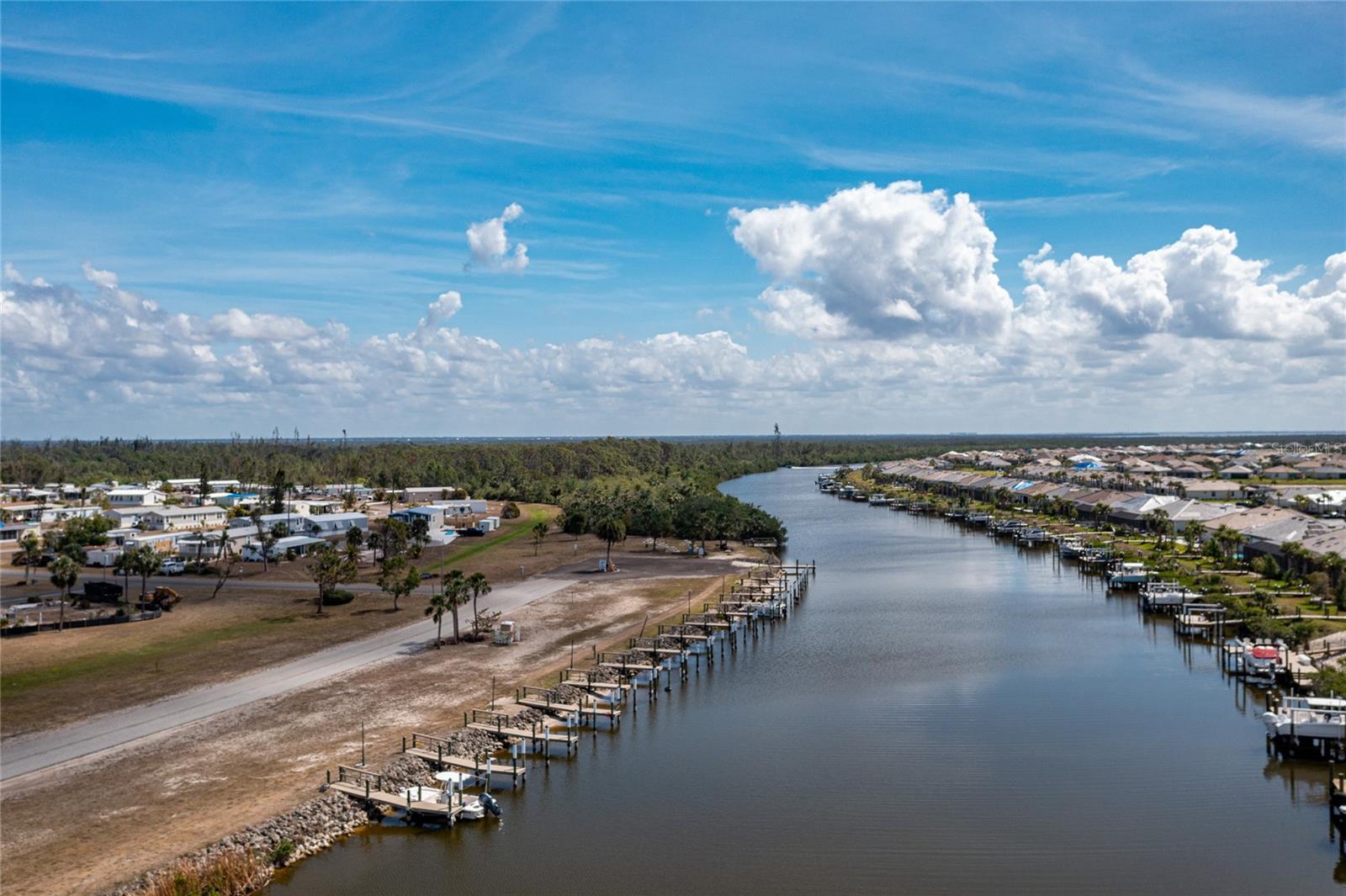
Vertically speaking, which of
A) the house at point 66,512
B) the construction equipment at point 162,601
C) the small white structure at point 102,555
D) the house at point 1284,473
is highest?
the house at point 1284,473

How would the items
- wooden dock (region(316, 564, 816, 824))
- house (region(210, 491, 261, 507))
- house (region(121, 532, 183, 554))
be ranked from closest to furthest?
wooden dock (region(316, 564, 816, 824)), house (region(121, 532, 183, 554)), house (region(210, 491, 261, 507))

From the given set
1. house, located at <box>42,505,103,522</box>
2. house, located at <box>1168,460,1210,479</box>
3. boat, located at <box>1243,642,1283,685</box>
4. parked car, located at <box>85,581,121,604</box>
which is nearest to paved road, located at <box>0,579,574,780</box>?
parked car, located at <box>85,581,121,604</box>

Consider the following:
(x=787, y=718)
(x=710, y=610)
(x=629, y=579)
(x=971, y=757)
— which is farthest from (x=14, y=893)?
(x=629, y=579)

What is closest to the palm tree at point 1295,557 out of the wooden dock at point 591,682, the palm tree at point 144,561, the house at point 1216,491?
the wooden dock at point 591,682

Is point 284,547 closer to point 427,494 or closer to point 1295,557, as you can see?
point 427,494

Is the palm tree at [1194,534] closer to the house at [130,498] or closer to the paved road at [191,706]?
the paved road at [191,706]

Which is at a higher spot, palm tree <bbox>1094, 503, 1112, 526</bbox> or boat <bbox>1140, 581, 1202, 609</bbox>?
palm tree <bbox>1094, 503, 1112, 526</bbox>

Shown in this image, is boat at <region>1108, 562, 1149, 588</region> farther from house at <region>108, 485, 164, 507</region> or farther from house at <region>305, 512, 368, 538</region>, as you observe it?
house at <region>108, 485, 164, 507</region>
